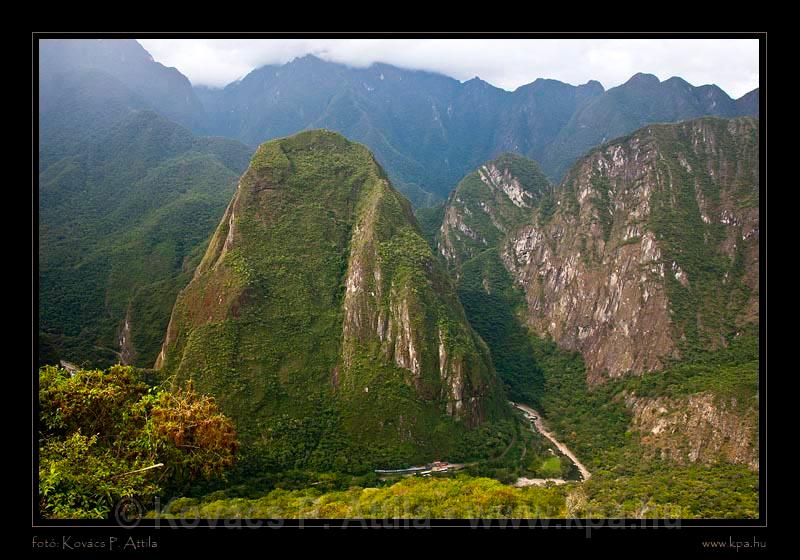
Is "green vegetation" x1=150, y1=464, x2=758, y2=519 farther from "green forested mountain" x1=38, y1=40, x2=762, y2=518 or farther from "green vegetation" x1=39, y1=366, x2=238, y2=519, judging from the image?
"green vegetation" x1=39, y1=366, x2=238, y2=519

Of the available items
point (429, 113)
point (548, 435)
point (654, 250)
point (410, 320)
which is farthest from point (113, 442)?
point (429, 113)

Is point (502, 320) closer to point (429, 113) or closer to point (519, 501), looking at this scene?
point (519, 501)

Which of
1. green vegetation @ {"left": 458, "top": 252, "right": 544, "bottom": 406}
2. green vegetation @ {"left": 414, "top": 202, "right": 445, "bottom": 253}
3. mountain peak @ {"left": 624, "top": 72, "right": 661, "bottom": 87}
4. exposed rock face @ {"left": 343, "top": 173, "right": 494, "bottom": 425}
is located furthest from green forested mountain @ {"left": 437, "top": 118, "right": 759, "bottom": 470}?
mountain peak @ {"left": 624, "top": 72, "right": 661, "bottom": 87}
